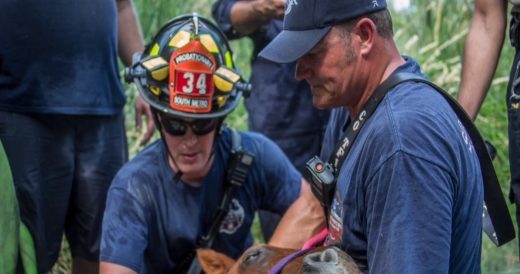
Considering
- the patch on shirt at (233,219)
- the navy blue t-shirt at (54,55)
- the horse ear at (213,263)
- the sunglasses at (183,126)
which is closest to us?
the horse ear at (213,263)

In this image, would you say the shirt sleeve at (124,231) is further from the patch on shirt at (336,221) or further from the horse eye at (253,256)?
the patch on shirt at (336,221)

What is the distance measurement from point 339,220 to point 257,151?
1659 millimetres

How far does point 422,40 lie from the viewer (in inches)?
307

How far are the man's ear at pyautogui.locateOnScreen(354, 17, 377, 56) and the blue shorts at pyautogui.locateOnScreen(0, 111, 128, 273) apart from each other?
2.03m

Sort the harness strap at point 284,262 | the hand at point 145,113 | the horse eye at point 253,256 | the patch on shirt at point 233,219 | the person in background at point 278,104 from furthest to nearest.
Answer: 1. the person in background at point 278,104
2. the hand at point 145,113
3. the patch on shirt at point 233,219
4. the horse eye at point 253,256
5. the harness strap at point 284,262

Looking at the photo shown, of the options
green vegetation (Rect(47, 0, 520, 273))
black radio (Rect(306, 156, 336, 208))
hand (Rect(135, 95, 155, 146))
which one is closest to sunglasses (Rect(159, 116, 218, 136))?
hand (Rect(135, 95, 155, 146))

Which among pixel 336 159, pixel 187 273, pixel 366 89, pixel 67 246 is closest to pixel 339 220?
pixel 336 159

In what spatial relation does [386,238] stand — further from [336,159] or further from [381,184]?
[336,159]

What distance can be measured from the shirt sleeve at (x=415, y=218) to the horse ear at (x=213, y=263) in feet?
3.94

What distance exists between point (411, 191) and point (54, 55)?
2.35 metres

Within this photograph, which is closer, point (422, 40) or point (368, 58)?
point (368, 58)

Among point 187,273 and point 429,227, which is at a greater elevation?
point 429,227

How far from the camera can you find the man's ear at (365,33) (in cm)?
311

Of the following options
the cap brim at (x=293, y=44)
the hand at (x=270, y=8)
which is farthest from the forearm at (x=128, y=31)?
the cap brim at (x=293, y=44)
